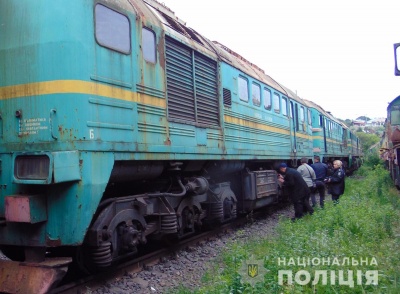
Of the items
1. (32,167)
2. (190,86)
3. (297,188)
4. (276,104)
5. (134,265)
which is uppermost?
(276,104)

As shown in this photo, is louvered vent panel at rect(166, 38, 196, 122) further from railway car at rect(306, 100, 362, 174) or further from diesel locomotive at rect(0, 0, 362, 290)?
railway car at rect(306, 100, 362, 174)

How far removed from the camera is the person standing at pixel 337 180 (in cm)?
1078

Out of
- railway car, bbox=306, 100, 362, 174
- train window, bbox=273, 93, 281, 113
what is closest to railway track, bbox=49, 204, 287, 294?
train window, bbox=273, 93, 281, 113

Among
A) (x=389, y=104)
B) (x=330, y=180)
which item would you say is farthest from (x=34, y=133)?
(x=389, y=104)

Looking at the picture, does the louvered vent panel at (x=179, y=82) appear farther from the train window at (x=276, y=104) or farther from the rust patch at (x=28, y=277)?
the train window at (x=276, y=104)

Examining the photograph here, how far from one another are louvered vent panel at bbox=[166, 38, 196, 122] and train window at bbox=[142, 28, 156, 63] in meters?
0.41

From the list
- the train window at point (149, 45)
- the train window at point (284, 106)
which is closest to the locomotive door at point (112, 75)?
the train window at point (149, 45)

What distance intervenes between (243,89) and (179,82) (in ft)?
10.6

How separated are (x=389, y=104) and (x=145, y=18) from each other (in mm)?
13324

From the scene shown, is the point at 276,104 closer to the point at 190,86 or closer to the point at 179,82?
the point at 190,86

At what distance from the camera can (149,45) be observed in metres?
5.72

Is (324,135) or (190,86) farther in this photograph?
(324,135)

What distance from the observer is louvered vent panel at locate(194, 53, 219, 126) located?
23.5 ft

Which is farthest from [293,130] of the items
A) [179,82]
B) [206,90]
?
[179,82]
